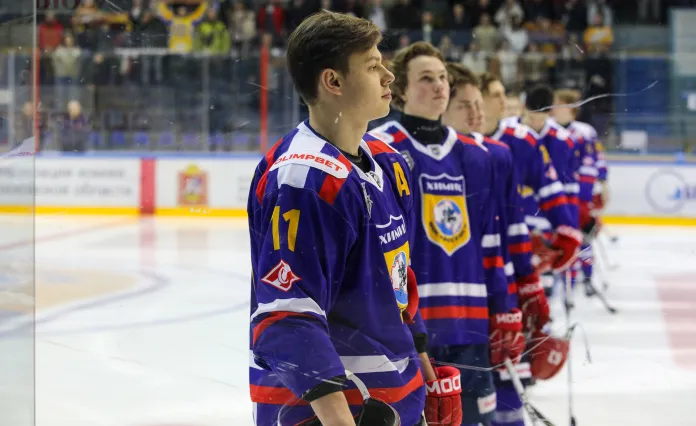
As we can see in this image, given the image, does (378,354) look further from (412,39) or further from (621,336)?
(621,336)

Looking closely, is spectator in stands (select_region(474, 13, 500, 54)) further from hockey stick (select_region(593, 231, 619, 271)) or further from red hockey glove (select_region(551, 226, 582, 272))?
hockey stick (select_region(593, 231, 619, 271))

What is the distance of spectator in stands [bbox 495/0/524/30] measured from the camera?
2.54 meters

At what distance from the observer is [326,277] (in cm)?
103

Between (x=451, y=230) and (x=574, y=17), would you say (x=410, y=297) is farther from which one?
(x=574, y=17)

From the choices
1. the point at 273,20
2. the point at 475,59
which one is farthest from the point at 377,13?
the point at 475,59

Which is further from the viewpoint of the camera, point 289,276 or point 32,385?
point 32,385

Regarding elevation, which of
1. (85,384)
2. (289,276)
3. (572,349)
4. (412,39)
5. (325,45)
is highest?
(412,39)

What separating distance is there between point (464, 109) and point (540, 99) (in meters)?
0.16

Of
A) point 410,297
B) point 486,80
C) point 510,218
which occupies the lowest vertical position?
point 410,297

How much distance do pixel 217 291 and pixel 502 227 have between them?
7.96ft

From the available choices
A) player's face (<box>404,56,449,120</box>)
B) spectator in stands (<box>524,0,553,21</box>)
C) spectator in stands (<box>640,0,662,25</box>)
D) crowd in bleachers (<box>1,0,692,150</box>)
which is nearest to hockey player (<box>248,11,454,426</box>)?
crowd in bleachers (<box>1,0,692,150</box>)

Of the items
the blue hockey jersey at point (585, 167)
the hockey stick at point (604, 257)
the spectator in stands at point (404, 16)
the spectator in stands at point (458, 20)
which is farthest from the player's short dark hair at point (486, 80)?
the hockey stick at point (604, 257)

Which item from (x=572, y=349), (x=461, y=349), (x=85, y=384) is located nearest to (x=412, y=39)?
(x=461, y=349)

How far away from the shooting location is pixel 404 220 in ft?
3.83
